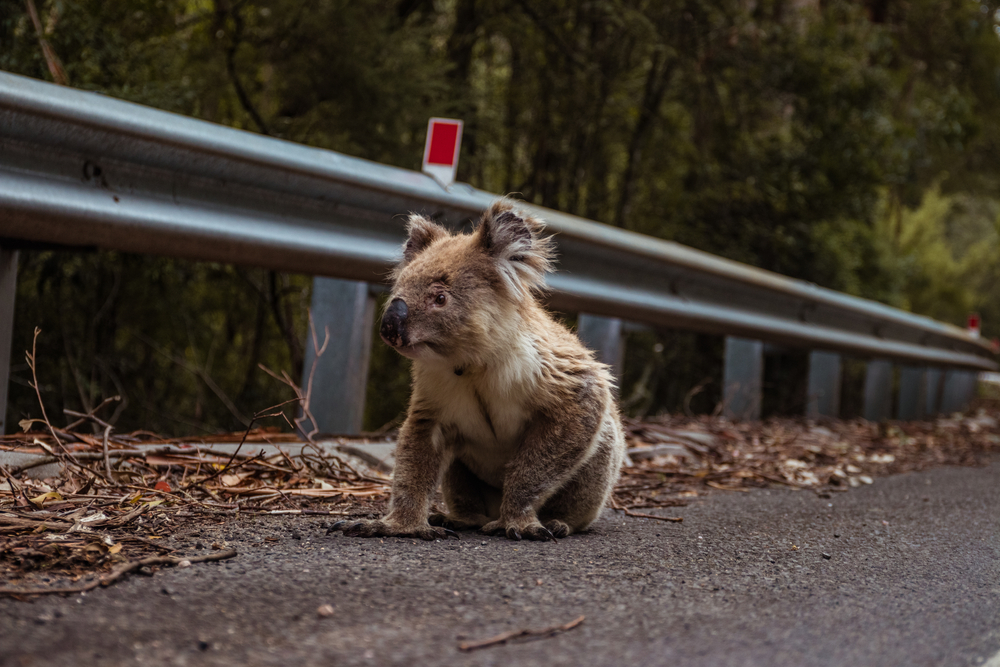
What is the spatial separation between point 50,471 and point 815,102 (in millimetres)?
8943

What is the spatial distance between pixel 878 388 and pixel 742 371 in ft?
10.6

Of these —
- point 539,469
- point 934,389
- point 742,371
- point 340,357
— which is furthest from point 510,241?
point 934,389

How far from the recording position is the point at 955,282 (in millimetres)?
25531

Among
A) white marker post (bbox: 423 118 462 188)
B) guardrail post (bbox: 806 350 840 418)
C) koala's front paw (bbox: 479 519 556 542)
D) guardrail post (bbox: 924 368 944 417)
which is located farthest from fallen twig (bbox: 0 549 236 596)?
guardrail post (bbox: 924 368 944 417)

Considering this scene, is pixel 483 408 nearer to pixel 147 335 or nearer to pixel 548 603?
pixel 548 603

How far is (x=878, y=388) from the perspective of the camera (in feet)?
31.1

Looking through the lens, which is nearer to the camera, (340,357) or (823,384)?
(340,357)

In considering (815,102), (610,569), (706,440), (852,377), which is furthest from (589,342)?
(852,377)

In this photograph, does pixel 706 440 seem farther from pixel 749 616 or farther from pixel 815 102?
pixel 815 102

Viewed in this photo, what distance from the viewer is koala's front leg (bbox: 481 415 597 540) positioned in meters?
2.90

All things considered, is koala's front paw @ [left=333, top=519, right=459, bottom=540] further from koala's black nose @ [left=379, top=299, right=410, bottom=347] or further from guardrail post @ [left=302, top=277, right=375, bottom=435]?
guardrail post @ [left=302, top=277, right=375, bottom=435]

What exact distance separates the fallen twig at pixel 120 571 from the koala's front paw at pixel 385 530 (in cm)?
48

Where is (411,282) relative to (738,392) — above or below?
above

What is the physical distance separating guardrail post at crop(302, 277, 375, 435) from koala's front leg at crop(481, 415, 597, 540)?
1392mm
